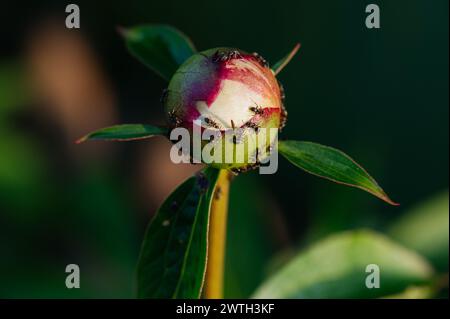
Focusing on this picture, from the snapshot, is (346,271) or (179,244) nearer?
(179,244)

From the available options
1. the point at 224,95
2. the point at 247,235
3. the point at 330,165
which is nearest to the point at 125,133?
the point at 224,95

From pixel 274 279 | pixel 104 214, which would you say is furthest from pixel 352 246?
pixel 104 214

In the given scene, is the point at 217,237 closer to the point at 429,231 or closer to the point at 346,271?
the point at 346,271

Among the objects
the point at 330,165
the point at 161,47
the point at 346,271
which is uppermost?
the point at 161,47

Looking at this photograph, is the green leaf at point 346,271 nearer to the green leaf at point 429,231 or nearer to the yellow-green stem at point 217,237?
the yellow-green stem at point 217,237

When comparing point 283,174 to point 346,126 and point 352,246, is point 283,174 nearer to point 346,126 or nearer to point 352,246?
point 346,126

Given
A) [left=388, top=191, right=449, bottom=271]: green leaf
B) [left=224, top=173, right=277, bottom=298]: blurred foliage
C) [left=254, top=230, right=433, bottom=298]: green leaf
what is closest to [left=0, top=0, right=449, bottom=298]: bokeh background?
[left=224, top=173, right=277, bottom=298]: blurred foliage

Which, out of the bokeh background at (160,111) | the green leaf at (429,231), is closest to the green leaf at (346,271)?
the green leaf at (429,231)
